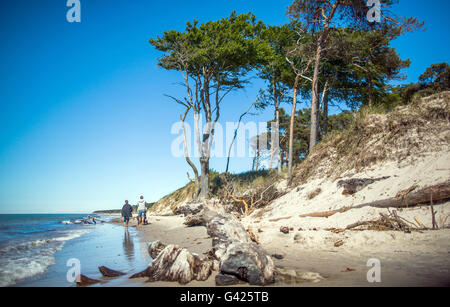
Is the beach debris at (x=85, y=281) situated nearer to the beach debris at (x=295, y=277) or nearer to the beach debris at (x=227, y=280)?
the beach debris at (x=227, y=280)

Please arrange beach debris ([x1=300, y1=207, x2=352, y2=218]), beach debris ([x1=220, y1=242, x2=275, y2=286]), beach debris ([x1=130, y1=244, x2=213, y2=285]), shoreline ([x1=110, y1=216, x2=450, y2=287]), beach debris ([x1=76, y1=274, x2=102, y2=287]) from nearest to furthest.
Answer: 1. shoreline ([x1=110, y1=216, x2=450, y2=287])
2. beach debris ([x1=220, y1=242, x2=275, y2=286])
3. beach debris ([x1=130, y1=244, x2=213, y2=285])
4. beach debris ([x1=76, y1=274, x2=102, y2=287])
5. beach debris ([x1=300, y1=207, x2=352, y2=218])

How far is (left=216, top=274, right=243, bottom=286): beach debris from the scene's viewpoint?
10.6 feet

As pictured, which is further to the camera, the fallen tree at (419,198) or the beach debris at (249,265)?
the fallen tree at (419,198)

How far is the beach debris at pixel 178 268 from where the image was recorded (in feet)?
11.3

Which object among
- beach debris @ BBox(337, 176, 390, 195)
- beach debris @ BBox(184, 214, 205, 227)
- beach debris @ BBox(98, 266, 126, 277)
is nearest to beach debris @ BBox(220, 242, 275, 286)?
beach debris @ BBox(98, 266, 126, 277)

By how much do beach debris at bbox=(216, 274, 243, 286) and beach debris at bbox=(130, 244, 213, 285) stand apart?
1.01 feet

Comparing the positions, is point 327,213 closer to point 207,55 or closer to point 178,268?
point 178,268

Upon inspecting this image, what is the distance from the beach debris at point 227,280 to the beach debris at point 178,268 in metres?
0.31

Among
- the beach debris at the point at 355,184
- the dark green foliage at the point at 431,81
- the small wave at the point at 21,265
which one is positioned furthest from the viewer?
the dark green foliage at the point at 431,81

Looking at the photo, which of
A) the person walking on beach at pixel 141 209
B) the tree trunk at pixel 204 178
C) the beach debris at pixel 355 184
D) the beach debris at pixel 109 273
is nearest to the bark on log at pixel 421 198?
the beach debris at pixel 355 184

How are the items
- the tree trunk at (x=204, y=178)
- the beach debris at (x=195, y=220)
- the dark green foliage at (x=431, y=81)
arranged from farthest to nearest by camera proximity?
the dark green foliage at (x=431, y=81) → the tree trunk at (x=204, y=178) → the beach debris at (x=195, y=220)

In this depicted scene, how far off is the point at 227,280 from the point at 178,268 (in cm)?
76

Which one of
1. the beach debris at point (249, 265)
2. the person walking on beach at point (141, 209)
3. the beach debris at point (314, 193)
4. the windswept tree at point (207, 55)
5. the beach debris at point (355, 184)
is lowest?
the person walking on beach at point (141, 209)

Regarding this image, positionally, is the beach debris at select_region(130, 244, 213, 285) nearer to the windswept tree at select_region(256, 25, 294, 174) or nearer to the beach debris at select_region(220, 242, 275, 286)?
the beach debris at select_region(220, 242, 275, 286)
